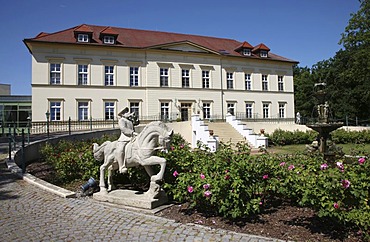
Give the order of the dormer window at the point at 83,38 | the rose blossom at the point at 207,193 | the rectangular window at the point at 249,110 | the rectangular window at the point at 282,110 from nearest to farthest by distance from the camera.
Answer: the rose blossom at the point at 207,193 < the dormer window at the point at 83,38 < the rectangular window at the point at 249,110 < the rectangular window at the point at 282,110

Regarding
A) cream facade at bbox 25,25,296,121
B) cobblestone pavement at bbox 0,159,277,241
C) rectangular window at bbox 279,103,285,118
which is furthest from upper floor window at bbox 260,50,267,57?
cobblestone pavement at bbox 0,159,277,241

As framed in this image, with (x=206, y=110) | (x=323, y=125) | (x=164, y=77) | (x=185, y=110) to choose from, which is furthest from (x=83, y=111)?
(x=323, y=125)

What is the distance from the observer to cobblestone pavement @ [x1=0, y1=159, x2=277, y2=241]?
4.23 meters

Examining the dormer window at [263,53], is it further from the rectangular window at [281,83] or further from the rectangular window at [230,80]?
the rectangular window at [230,80]

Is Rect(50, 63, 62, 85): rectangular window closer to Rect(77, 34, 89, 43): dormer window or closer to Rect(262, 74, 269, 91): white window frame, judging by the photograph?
Rect(77, 34, 89, 43): dormer window

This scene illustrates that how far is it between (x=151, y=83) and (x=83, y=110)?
7561mm

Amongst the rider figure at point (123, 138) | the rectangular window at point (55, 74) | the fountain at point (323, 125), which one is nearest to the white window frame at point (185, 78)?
the rectangular window at point (55, 74)

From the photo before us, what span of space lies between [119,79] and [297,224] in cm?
2648

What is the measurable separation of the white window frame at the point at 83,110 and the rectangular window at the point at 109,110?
1763 mm

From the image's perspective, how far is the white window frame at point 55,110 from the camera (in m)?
26.6

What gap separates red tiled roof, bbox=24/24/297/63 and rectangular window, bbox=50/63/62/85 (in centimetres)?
238

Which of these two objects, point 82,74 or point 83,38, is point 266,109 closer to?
point 82,74

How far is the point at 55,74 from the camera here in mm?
26906

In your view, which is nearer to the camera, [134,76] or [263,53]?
[134,76]
